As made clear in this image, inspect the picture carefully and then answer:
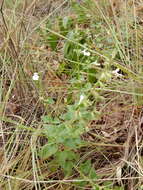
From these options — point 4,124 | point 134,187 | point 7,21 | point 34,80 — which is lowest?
point 134,187

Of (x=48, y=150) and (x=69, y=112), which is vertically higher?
(x=69, y=112)

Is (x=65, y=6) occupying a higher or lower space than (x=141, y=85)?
higher

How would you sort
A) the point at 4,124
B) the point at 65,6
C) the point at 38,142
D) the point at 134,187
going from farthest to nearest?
the point at 65,6
the point at 4,124
the point at 38,142
the point at 134,187

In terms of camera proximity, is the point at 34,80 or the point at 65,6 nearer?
the point at 34,80

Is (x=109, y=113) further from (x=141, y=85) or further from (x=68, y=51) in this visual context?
(x=68, y=51)

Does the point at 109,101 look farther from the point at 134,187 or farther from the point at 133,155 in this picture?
the point at 134,187

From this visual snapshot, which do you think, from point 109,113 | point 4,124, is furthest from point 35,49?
point 109,113

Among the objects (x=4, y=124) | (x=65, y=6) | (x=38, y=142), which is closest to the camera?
(x=38, y=142)
